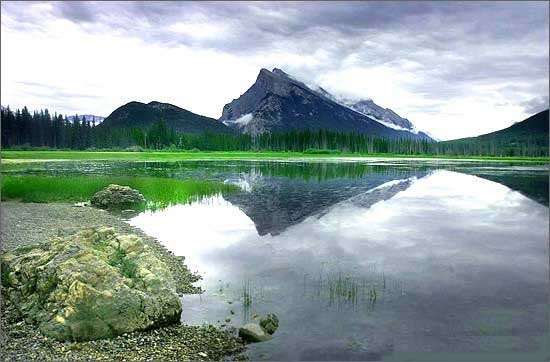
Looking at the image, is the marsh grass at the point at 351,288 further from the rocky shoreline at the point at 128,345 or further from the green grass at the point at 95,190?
the green grass at the point at 95,190

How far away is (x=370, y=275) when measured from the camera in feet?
68.8

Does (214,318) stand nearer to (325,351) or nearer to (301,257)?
(325,351)

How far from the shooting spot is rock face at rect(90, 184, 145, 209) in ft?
135

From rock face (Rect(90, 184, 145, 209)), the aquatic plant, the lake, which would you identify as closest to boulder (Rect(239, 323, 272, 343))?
the lake

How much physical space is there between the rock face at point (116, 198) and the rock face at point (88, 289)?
24.3m

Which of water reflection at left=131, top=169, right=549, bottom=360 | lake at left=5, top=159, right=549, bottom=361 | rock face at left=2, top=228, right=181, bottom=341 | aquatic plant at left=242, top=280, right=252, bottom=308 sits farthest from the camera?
aquatic plant at left=242, top=280, right=252, bottom=308

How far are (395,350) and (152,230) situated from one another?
20697 millimetres

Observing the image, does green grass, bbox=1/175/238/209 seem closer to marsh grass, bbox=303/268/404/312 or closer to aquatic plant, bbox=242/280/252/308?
aquatic plant, bbox=242/280/252/308

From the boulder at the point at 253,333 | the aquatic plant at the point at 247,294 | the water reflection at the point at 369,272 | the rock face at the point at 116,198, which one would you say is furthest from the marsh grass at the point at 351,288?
the rock face at the point at 116,198

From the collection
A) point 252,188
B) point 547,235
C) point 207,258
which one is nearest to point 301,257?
point 207,258

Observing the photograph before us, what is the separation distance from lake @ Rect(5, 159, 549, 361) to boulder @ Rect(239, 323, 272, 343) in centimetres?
25

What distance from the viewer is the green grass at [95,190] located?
4374cm

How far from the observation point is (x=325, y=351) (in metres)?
13.3

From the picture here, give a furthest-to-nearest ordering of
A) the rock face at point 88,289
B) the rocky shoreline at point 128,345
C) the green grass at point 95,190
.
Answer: the green grass at point 95,190, the rock face at point 88,289, the rocky shoreline at point 128,345
